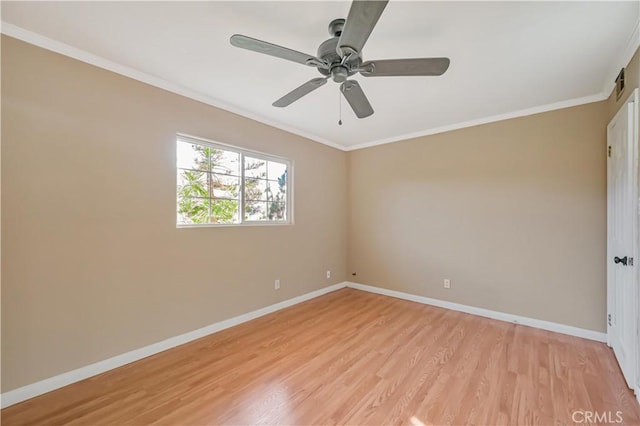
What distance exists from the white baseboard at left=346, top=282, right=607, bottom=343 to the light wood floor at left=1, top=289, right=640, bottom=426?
Result: 125 millimetres

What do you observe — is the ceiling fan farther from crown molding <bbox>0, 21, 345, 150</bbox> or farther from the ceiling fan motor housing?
crown molding <bbox>0, 21, 345, 150</bbox>

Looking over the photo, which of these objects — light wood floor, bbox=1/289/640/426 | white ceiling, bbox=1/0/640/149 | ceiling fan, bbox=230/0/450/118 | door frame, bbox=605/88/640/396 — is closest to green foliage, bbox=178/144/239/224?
white ceiling, bbox=1/0/640/149

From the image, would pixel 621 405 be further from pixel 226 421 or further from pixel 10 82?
pixel 10 82

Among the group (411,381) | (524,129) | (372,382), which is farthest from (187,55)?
(524,129)

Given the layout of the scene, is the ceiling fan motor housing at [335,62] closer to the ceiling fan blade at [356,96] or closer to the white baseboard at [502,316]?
the ceiling fan blade at [356,96]

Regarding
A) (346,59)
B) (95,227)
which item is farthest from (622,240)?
(95,227)

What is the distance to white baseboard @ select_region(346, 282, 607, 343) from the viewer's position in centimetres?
Answer: 289

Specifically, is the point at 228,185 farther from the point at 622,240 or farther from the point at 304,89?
the point at 622,240

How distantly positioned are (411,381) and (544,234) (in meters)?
2.35

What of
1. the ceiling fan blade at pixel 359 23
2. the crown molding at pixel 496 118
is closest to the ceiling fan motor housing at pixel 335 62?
the ceiling fan blade at pixel 359 23

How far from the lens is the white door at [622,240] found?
205 cm

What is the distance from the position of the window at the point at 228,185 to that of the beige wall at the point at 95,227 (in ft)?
0.44

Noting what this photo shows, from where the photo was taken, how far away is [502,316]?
3393 mm

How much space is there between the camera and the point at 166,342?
2645 millimetres
